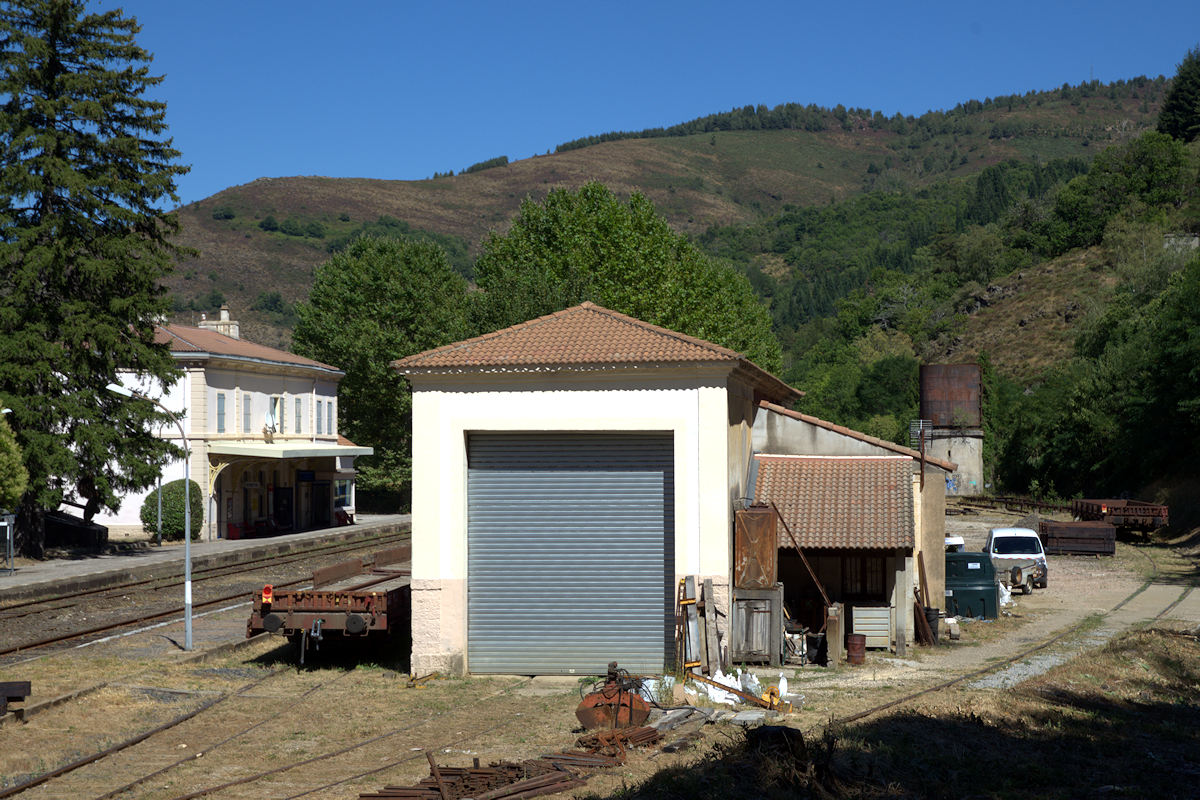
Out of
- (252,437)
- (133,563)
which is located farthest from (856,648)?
(252,437)

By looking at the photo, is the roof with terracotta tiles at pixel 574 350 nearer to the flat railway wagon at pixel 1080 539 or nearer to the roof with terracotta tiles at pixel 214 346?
the flat railway wagon at pixel 1080 539

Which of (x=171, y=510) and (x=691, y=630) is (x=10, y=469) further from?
(x=691, y=630)

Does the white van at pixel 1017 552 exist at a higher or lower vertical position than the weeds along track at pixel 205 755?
higher

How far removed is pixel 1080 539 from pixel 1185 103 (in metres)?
119

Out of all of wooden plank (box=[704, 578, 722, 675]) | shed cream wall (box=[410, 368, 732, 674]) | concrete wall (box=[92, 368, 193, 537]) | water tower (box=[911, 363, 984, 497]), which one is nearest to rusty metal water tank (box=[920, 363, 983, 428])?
water tower (box=[911, 363, 984, 497])

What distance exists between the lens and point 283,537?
47031 mm

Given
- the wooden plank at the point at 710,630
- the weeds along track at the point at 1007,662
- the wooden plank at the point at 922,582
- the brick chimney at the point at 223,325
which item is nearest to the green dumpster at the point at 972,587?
the wooden plank at the point at 922,582

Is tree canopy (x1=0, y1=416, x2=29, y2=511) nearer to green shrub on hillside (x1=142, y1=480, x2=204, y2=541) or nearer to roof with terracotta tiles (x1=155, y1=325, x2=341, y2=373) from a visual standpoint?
roof with terracotta tiles (x1=155, y1=325, x2=341, y2=373)

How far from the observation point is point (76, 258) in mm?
35469

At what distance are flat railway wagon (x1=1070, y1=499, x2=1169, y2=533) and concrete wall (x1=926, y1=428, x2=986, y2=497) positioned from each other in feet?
86.0

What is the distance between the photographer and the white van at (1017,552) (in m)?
28.2

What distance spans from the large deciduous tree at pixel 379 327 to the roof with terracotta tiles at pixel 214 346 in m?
2.58

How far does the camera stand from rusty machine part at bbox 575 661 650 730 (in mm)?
13125

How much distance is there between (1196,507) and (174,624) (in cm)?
4011
